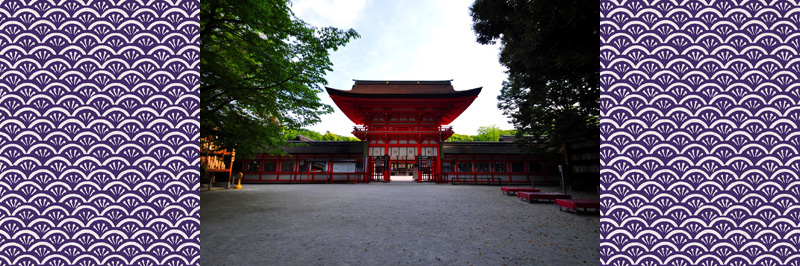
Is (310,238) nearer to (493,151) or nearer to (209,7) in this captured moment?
(209,7)

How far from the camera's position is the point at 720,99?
5.05 ft

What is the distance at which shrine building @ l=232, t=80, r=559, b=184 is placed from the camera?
16031 mm

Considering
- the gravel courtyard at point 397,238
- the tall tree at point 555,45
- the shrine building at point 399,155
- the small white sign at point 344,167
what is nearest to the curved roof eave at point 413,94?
the shrine building at point 399,155

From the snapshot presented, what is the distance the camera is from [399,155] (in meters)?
16.4

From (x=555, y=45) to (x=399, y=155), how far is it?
11.7 meters

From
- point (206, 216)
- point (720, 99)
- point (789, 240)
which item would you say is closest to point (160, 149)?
point (720, 99)

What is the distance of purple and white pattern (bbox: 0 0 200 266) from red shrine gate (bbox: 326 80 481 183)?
13.9 metres

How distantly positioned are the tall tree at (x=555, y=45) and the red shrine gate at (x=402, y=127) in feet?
19.8

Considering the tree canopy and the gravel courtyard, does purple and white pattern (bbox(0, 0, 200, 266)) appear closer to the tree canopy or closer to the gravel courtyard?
the gravel courtyard

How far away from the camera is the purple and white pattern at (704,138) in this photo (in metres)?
1.48

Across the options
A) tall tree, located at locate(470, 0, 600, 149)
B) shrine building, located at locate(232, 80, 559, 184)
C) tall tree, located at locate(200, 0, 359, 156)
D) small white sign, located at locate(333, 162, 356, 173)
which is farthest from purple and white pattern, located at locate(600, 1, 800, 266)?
small white sign, located at locate(333, 162, 356, 173)

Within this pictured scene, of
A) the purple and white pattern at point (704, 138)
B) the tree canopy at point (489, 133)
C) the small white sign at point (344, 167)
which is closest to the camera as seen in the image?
the purple and white pattern at point (704, 138)

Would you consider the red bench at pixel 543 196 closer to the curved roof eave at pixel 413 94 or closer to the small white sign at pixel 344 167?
the curved roof eave at pixel 413 94

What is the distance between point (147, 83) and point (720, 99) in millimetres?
3464
